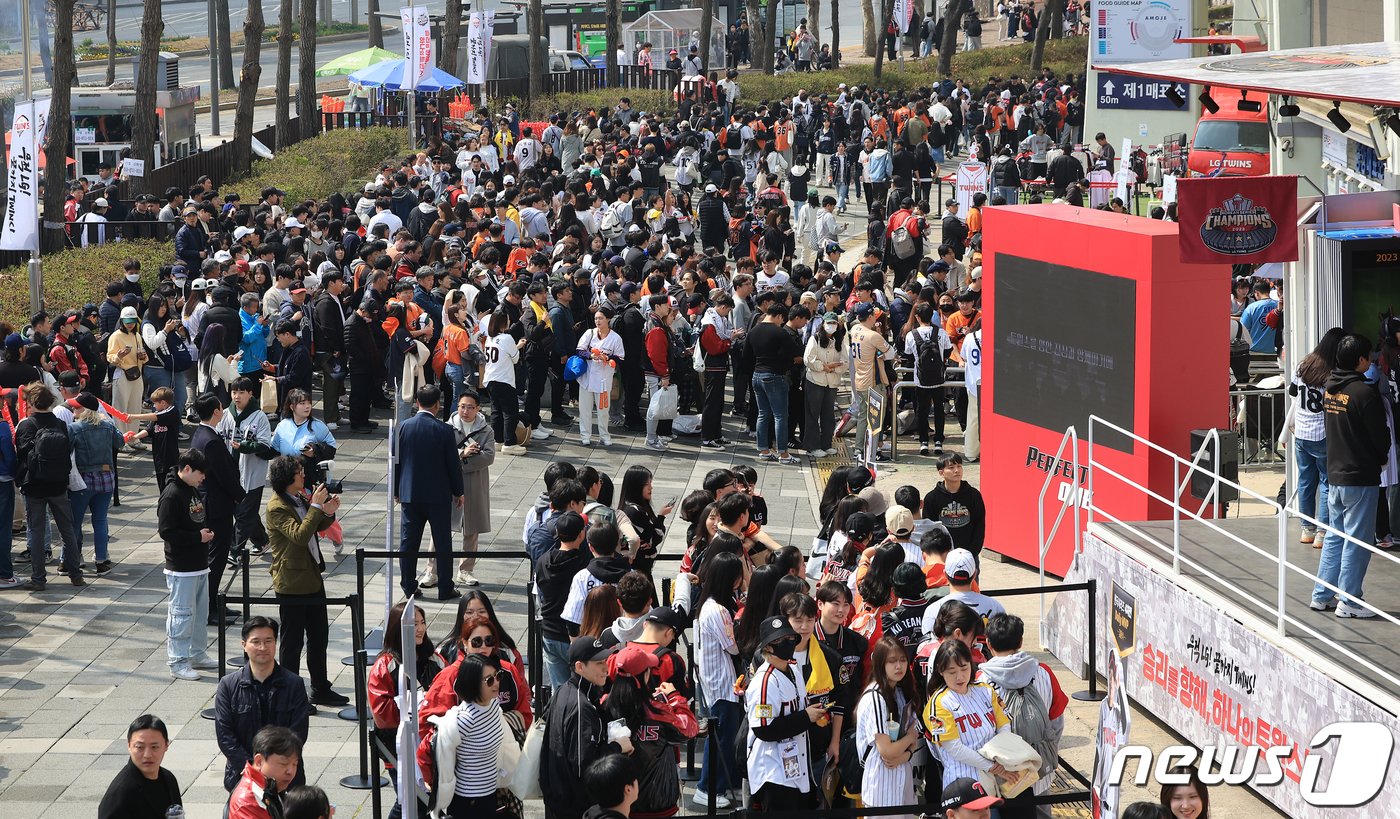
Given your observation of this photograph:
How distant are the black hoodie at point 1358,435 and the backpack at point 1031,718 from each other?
2.98 metres

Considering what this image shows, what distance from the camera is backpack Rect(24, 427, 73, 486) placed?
1352 centimetres

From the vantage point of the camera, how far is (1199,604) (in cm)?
1056

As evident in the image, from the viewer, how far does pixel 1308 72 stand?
1120 centimetres

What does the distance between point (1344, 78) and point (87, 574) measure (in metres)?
10.7

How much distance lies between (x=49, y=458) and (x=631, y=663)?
281 inches

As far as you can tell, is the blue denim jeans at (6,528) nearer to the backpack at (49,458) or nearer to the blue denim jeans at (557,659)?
the backpack at (49,458)

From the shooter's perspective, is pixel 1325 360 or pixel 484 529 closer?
pixel 1325 360

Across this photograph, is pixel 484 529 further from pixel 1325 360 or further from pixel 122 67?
pixel 122 67

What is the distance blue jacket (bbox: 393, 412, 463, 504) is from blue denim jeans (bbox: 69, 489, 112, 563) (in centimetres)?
274

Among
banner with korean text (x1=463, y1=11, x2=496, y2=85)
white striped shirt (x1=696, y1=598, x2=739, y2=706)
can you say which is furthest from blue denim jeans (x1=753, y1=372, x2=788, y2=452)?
banner with korean text (x1=463, y1=11, x2=496, y2=85)

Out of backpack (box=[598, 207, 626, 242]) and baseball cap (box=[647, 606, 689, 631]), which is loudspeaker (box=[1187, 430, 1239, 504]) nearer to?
baseball cap (box=[647, 606, 689, 631])

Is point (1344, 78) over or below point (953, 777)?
over

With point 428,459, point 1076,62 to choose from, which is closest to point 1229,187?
point 428,459

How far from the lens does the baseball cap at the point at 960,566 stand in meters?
9.57
